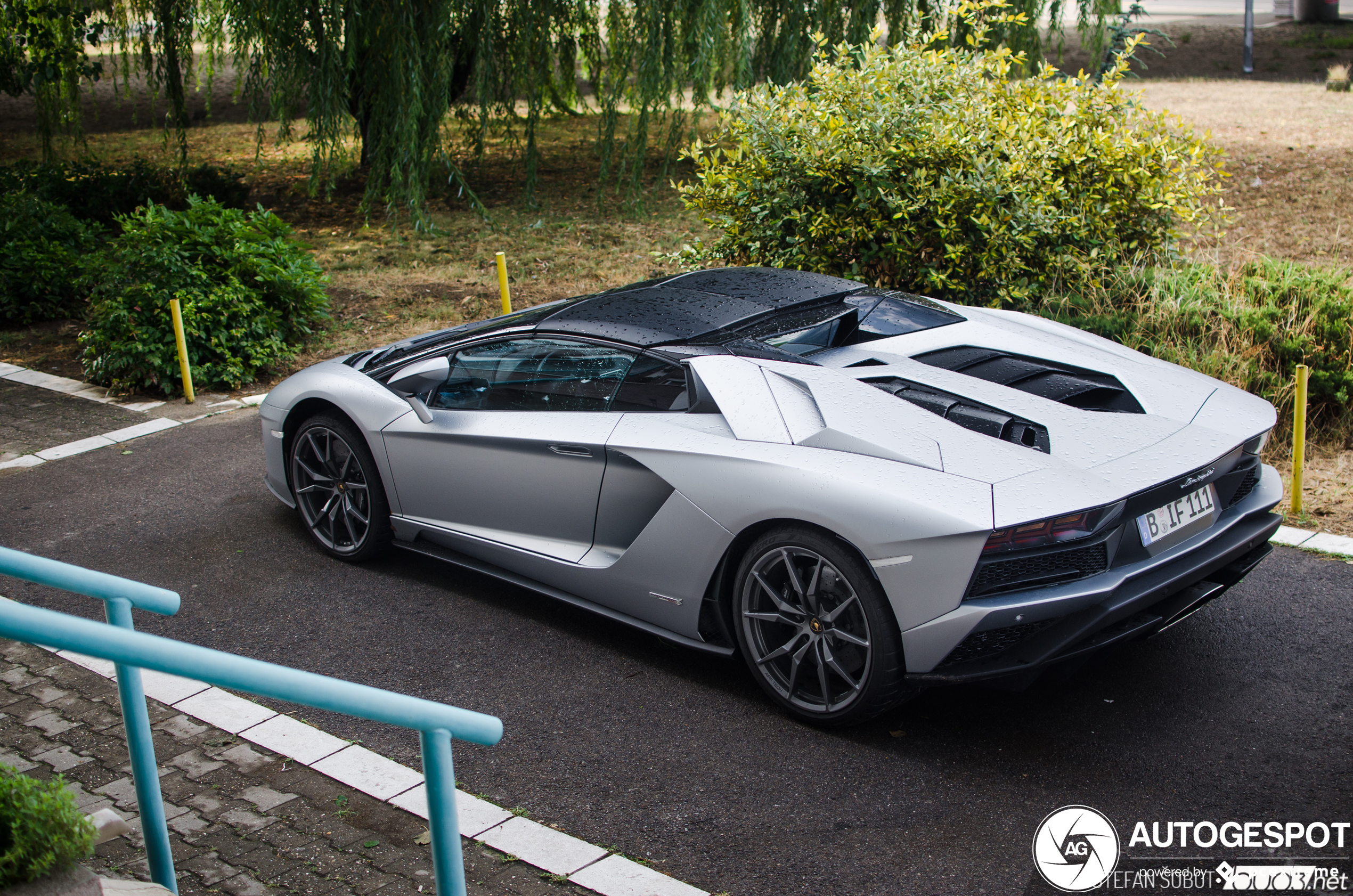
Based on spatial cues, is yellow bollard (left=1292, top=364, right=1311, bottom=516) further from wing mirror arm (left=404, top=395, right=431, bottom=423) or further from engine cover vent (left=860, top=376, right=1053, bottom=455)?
wing mirror arm (left=404, top=395, right=431, bottom=423)

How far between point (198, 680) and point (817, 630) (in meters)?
2.27

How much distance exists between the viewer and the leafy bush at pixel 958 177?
8.09m

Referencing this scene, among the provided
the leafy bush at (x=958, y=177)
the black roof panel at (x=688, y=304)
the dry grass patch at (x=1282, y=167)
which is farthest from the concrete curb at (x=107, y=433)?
the dry grass patch at (x=1282, y=167)

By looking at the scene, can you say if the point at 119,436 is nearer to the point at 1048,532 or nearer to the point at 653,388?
the point at 653,388

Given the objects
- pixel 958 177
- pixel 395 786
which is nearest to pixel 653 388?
pixel 395 786

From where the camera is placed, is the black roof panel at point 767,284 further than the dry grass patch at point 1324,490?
No

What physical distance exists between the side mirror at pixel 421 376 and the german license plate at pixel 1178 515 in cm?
295

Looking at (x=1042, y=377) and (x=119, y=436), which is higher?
(x=1042, y=377)

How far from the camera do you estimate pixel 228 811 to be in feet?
11.7

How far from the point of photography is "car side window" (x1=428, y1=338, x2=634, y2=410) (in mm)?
4555

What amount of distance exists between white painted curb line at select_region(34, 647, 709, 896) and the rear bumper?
1046 mm

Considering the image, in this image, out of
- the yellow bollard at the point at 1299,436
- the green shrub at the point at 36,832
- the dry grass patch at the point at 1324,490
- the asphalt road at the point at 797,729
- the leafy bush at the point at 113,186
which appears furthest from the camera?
the leafy bush at the point at 113,186

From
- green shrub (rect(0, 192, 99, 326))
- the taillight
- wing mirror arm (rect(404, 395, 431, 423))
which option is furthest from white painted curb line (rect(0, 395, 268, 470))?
the taillight
